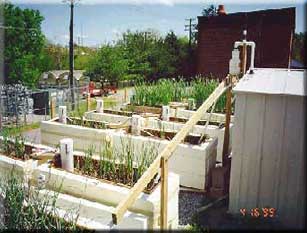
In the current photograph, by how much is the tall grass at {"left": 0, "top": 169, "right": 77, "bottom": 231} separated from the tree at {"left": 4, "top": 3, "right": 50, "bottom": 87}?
46.9ft

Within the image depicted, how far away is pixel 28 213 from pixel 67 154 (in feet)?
2.71

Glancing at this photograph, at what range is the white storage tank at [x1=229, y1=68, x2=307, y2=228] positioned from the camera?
3.39m

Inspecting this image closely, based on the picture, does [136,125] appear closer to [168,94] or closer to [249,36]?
[168,94]

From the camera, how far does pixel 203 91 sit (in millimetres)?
7977

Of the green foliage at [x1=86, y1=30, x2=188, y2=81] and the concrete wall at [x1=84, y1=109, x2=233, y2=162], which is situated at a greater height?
the green foliage at [x1=86, y1=30, x2=188, y2=81]

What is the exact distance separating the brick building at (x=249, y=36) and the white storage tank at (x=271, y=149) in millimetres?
8894

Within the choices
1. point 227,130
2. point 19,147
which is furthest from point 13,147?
point 227,130

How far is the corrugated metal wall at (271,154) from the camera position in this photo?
11.1 ft

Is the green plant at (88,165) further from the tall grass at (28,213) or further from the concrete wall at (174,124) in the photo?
the concrete wall at (174,124)

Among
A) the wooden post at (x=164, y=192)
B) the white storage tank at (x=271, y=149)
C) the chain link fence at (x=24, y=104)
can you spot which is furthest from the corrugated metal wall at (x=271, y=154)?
the chain link fence at (x=24, y=104)

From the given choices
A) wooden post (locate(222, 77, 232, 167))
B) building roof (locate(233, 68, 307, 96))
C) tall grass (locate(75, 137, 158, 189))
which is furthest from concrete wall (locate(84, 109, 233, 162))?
tall grass (locate(75, 137, 158, 189))

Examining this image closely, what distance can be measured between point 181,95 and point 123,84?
48.9 ft
